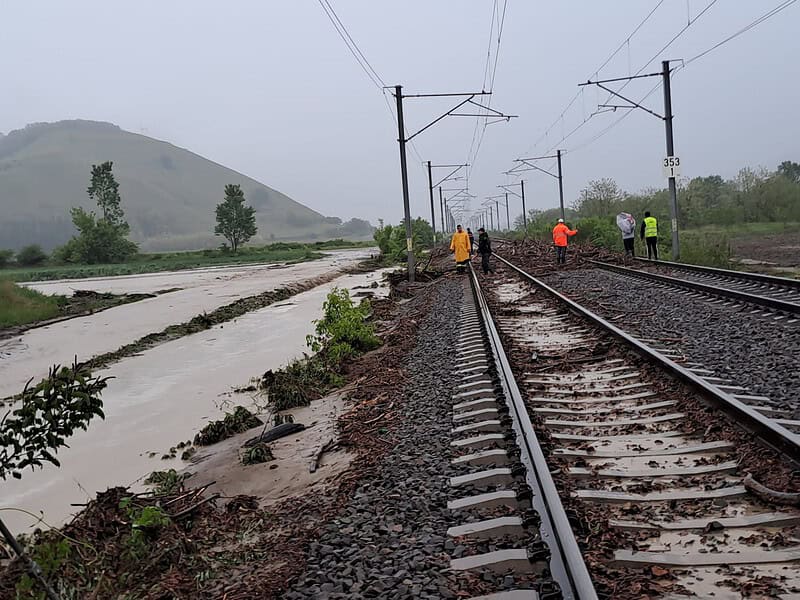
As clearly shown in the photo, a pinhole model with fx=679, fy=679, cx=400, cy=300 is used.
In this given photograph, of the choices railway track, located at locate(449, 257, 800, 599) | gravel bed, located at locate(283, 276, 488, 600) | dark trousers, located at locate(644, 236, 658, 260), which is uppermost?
dark trousers, located at locate(644, 236, 658, 260)

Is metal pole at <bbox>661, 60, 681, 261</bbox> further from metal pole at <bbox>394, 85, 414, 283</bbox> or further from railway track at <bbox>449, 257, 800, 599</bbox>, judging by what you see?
railway track at <bbox>449, 257, 800, 599</bbox>

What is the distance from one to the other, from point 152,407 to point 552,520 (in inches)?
335

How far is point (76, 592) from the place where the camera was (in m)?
4.09

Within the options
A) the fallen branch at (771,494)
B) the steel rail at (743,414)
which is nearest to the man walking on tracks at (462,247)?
the steel rail at (743,414)

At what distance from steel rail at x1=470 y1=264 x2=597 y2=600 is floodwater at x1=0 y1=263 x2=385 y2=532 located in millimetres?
4174

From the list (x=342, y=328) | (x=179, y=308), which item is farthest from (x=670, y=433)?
(x=179, y=308)

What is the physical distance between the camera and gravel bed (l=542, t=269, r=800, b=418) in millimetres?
6715

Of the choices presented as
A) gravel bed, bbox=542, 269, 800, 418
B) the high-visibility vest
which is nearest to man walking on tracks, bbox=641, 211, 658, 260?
the high-visibility vest

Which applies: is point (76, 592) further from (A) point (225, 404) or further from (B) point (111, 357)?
(B) point (111, 357)

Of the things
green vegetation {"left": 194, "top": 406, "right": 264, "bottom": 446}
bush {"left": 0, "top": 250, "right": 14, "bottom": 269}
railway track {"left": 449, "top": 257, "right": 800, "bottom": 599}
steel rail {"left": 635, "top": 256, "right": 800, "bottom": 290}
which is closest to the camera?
railway track {"left": 449, "top": 257, "right": 800, "bottom": 599}

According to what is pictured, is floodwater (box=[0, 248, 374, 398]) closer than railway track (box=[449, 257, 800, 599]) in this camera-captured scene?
No

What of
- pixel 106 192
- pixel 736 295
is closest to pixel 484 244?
pixel 736 295

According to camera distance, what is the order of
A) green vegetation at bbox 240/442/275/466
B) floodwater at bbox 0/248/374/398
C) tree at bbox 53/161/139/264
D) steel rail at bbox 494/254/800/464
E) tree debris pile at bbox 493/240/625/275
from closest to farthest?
steel rail at bbox 494/254/800/464 < green vegetation at bbox 240/442/275/466 < floodwater at bbox 0/248/374/398 < tree debris pile at bbox 493/240/625/275 < tree at bbox 53/161/139/264

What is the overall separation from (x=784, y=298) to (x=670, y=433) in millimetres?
8175
